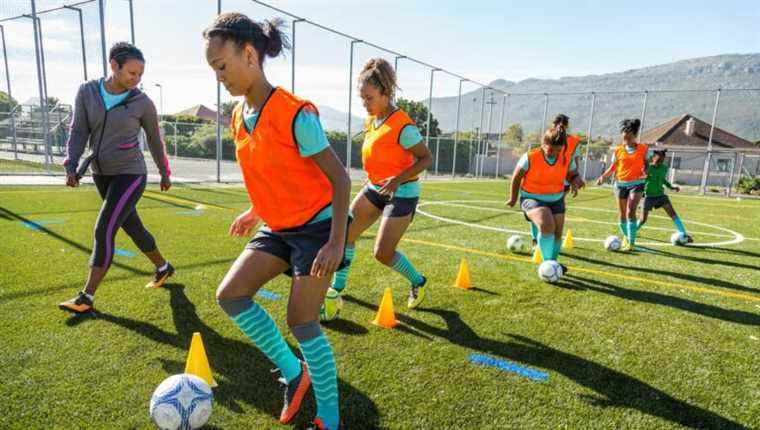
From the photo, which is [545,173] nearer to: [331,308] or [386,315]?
[386,315]

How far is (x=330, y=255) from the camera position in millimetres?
2328

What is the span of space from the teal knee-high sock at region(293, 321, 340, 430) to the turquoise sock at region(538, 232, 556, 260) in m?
4.11

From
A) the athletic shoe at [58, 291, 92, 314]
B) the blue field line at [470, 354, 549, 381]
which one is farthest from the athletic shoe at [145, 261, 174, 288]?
the blue field line at [470, 354, 549, 381]

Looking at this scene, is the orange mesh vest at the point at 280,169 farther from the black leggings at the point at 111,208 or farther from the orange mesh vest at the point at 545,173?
the orange mesh vest at the point at 545,173

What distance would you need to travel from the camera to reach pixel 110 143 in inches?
171

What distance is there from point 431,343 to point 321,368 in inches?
62.9

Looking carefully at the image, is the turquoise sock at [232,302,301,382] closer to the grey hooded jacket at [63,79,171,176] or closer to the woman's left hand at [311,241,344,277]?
the woman's left hand at [311,241,344,277]

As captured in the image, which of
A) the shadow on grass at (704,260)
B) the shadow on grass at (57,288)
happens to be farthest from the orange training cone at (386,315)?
the shadow on grass at (704,260)

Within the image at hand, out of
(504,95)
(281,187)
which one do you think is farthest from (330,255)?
(504,95)

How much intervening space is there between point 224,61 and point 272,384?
6.66 ft

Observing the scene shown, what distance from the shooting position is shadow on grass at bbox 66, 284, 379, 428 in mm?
2832

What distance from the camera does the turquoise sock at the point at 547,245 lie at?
5.93m

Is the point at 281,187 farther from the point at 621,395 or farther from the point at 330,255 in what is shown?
A: the point at 621,395

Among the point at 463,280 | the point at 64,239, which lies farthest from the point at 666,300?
the point at 64,239
